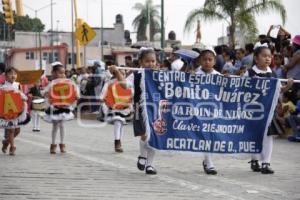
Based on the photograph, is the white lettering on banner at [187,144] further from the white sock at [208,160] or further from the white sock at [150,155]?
the white sock at [150,155]

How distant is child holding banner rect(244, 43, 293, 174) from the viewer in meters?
8.41

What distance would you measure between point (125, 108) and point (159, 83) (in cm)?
375

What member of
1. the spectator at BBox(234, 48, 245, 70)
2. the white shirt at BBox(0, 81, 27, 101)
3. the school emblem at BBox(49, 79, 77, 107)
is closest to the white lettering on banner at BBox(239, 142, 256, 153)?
the school emblem at BBox(49, 79, 77, 107)

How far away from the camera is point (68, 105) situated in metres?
11.5

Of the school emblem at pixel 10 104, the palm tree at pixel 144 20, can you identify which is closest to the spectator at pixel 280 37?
the school emblem at pixel 10 104

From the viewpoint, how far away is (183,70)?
37.0 ft

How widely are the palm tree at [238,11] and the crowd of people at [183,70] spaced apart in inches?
211

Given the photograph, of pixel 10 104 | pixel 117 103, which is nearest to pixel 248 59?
pixel 117 103

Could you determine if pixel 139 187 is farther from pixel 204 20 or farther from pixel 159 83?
pixel 204 20

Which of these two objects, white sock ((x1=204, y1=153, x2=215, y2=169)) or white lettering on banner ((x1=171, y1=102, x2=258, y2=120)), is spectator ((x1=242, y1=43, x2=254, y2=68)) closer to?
white lettering on banner ((x1=171, y1=102, x2=258, y2=120))

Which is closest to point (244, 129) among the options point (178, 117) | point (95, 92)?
point (178, 117)

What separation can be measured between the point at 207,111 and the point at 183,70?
9.38 feet

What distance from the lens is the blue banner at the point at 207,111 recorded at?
8.41 meters

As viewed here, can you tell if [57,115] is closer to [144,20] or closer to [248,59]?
[248,59]
